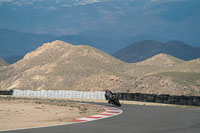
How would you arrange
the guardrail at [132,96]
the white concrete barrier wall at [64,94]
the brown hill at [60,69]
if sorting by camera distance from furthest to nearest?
the brown hill at [60,69], the white concrete barrier wall at [64,94], the guardrail at [132,96]

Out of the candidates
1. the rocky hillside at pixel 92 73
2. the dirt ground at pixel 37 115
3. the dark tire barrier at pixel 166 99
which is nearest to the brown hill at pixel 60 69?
the rocky hillside at pixel 92 73

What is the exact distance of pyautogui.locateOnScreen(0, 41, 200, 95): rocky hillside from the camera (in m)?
88.0

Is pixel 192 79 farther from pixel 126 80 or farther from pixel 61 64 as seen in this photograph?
pixel 61 64

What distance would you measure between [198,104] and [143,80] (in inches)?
2313

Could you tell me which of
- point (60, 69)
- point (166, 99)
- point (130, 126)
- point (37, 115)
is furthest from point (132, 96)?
point (60, 69)

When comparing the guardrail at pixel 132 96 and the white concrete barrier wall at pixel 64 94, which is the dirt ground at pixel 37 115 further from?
the white concrete barrier wall at pixel 64 94

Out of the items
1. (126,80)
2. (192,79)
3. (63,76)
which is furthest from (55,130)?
(63,76)

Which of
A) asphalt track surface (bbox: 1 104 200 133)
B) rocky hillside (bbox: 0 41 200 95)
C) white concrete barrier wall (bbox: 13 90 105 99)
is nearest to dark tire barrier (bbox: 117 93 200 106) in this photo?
white concrete barrier wall (bbox: 13 90 105 99)

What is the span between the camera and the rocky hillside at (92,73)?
88000mm

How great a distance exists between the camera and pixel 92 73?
4806 inches

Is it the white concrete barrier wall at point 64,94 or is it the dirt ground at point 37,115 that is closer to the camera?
the dirt ground at point 37,115

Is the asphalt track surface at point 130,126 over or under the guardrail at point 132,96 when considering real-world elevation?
under

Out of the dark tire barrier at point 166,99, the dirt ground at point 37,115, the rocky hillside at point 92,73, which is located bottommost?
the dirt ground at point 37,115

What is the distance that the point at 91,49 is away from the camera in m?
141
